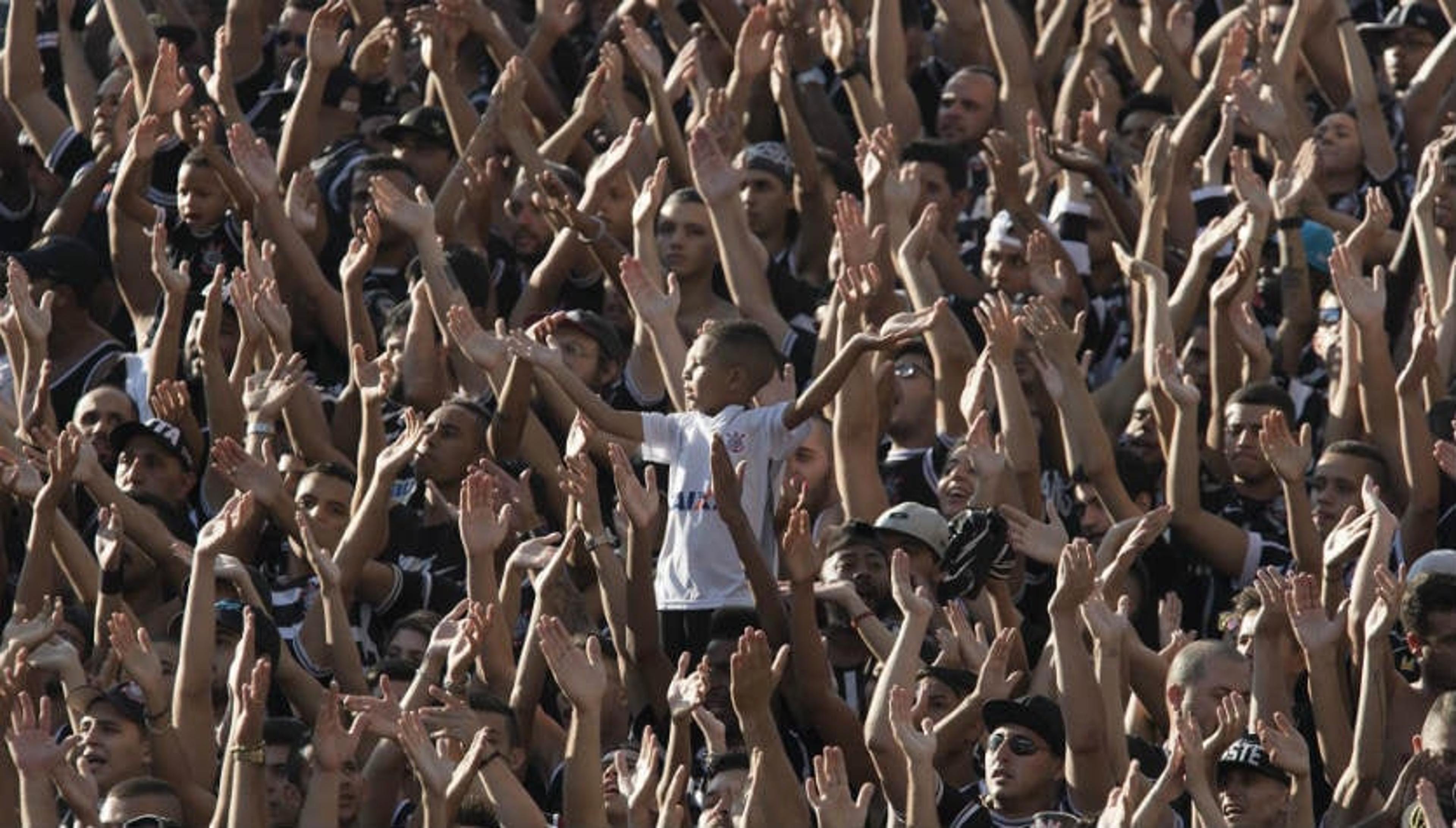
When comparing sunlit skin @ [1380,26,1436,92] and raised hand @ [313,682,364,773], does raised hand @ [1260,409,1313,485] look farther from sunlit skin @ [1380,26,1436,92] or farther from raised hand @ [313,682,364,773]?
sunlit skin @ [1380,26,1436,92]

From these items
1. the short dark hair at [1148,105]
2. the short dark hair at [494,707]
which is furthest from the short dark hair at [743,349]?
the short dark hair at [1148,105]

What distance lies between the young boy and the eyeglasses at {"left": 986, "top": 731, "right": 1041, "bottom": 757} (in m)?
0.97

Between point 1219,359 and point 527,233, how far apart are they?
227 centimetres

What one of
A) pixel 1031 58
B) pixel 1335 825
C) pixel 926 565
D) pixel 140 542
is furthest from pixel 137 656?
pixel 1031 58

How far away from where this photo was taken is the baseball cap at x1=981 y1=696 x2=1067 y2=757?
849 cm

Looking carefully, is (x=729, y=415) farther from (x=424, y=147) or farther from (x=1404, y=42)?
(x=1404, y=42)

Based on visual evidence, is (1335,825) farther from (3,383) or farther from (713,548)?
(3,383)

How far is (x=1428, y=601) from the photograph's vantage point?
878 cm

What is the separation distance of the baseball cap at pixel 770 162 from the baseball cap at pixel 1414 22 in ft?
6.90

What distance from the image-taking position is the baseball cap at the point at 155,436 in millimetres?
10273

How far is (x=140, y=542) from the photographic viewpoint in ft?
32.2

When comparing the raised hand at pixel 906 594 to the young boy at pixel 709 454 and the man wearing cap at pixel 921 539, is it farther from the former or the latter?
the young boy at pixel 709 454

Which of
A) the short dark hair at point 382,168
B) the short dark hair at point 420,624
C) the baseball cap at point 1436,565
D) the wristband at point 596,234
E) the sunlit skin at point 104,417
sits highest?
the wristband at point 596,234

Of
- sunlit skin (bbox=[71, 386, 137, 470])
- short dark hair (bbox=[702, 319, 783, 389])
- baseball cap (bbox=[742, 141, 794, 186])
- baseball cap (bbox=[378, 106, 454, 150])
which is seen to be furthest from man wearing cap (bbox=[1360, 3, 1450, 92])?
sunlit skin (bbox=[71, 386, 137, 470])
